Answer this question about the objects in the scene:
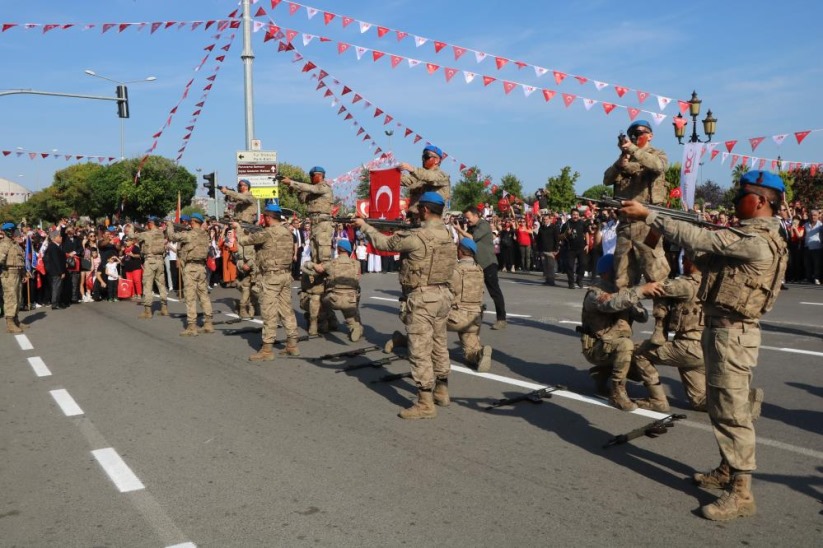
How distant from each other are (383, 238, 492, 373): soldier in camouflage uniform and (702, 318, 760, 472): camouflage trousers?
4.03 metres

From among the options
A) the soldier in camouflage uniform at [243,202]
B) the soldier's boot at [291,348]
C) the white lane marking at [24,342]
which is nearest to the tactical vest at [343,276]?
the soldier's boot at [291,348]

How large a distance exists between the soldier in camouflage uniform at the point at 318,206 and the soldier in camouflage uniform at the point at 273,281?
5.90ft

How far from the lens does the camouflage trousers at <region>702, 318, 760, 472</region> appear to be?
3982mm

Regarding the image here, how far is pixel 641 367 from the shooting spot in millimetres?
6133

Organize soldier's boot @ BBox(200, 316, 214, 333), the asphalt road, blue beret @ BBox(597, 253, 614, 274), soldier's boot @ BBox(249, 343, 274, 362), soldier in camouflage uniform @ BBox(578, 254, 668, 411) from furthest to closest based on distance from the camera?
soldier's boot @ BBox(200, 316, 214, 333) → soldier's boot @ BBox(249, 343, 274, 362) → blue beret @ BBox(597, 253, 614, 274) → soldier in camouflage uniform @ BBox(578, 254, 668, 411) → the asphalt road

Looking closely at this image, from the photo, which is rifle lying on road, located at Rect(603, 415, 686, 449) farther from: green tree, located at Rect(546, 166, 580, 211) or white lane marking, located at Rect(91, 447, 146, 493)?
green tree, located at Rect(546, 166, 580, 211)

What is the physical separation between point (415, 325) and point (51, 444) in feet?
10.6

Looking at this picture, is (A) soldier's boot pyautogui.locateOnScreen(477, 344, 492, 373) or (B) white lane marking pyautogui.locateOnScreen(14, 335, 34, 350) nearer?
(A) soldier's boot pyautogui.locateOnScreen(477, 344, 492, 373)

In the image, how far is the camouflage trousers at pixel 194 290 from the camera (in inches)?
440

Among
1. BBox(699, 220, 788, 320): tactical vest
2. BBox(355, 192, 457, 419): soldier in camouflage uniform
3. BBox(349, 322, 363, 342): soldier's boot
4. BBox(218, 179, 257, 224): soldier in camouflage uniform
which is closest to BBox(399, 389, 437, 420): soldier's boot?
BBox(355, 192, 457, 419): soldier in camouflage uniform

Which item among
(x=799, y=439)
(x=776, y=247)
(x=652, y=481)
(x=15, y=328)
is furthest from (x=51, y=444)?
(x=15, y=328)

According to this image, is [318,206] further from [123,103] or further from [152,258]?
[123,103]

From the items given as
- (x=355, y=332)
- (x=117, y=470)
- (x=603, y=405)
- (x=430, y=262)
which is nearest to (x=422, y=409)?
(x=430, y=262)

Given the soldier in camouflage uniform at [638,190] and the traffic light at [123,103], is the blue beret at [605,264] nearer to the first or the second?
the soldier in camouflage uniform at [638,190]
